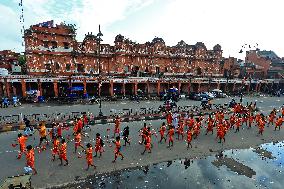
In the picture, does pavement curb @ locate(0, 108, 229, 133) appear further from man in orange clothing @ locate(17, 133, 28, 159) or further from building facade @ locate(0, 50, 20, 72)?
building facade @ locate(0, 50, 20, 72)

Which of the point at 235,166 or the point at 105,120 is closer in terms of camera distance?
the point at 235,166

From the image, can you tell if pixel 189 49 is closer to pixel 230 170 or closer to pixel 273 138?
pixel 273 138

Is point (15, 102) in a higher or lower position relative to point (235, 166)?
higher

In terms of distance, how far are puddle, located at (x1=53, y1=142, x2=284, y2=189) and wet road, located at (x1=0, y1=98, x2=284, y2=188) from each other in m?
0.65

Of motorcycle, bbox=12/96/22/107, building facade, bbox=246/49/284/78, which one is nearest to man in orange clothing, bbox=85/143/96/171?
motorcycle, bbox=12/96/22/107

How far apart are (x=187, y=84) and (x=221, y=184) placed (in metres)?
37.1

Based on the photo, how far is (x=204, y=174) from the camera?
44.6 feet

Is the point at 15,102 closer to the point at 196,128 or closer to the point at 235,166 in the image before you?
the point at 196,128

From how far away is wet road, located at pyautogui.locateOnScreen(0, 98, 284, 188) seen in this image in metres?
12.4

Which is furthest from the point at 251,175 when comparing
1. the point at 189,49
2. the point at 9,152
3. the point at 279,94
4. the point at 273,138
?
the point at 279,94

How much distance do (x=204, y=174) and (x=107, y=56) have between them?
106 feet

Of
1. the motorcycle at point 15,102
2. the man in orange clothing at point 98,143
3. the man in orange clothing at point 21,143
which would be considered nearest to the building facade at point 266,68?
the motorcycle at point 15,102

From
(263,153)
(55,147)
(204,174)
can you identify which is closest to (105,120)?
(55,147)

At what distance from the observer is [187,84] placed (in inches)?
1914
